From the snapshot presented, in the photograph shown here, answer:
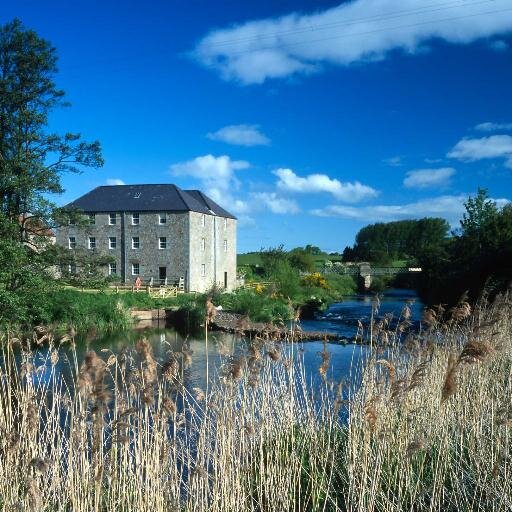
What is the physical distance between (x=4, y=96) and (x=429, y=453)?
793 inches

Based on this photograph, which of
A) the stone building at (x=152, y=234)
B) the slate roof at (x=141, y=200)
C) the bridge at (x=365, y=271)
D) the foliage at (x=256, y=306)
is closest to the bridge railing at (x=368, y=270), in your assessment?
the bridge at (x=365, y=271)

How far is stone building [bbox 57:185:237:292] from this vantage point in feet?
124

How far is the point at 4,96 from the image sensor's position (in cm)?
2055

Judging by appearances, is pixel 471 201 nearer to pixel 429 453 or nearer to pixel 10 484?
pixel 429 453

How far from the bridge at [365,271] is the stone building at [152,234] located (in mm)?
17738

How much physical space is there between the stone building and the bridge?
58.2ft

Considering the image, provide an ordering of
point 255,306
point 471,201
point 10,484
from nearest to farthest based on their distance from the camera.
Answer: point 10,484 → point 255,306 → point 471,201

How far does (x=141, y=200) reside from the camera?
131ft

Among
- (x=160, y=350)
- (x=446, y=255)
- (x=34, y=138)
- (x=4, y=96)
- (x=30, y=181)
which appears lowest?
(x=160, y=350)

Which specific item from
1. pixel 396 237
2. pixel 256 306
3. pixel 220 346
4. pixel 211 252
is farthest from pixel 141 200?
pixel 396 237

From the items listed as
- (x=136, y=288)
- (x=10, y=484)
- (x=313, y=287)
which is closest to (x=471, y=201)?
(x=313, y=287)

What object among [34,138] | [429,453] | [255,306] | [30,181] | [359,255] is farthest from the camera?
[359,255]

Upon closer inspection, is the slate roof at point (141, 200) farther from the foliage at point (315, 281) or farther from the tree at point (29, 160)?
the tree at point (29, 160)

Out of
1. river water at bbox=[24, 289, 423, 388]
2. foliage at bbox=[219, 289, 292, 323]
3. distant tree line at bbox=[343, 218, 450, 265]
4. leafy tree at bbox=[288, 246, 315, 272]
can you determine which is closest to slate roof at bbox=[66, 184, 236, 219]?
foliage at bbox=[219, 289, 292, 323]
